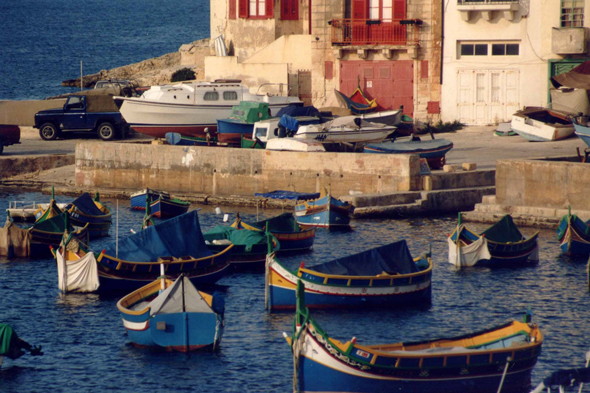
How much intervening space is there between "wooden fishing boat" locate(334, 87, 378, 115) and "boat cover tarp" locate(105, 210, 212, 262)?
21.7 metres

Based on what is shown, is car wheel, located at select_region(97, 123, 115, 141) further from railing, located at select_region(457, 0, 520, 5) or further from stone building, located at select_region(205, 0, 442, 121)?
railing, located at select_region(457, 0, 520, 5)

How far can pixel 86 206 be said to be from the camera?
110ft

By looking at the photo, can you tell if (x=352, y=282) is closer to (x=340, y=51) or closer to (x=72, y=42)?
(x=340, y=51)

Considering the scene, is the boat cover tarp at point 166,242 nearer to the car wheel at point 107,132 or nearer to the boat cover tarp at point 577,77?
the car wheel at point 107,132

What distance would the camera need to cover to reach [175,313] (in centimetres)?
2047

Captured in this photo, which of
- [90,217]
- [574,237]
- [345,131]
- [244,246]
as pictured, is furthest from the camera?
[345,131]

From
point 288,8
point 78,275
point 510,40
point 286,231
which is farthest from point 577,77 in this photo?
point 78,275

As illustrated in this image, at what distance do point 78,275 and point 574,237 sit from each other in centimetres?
1360

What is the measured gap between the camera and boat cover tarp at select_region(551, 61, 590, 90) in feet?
143

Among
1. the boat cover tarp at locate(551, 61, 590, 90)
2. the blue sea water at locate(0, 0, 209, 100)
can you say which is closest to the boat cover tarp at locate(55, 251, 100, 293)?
the boat cover tarp at locate(551, 61, 590, 90)

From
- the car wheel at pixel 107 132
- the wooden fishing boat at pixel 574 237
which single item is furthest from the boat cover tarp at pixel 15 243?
the car wheel at pixel 107 132

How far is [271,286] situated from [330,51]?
27.7 m

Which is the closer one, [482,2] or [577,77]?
[577,77]

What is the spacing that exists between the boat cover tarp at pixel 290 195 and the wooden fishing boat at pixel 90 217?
19.6 feet
